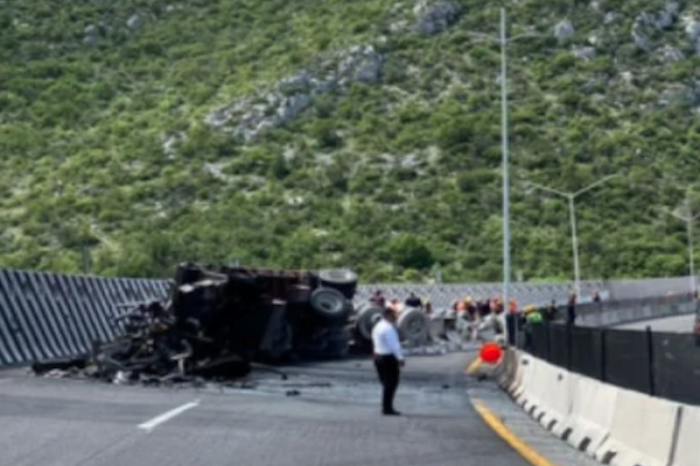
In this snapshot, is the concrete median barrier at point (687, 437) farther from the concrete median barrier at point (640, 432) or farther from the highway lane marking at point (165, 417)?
the highway lane marking at point (165, 417)

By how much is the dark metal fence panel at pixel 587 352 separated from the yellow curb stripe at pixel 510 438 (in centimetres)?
125

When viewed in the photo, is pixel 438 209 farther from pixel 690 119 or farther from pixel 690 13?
pixel 690 13

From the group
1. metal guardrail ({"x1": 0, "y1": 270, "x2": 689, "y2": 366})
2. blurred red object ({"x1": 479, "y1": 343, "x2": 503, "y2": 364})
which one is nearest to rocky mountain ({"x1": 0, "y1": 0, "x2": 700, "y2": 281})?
metal guardrail ({"x1": 0, "y1": 270, "x2": 689, "y2": 366})

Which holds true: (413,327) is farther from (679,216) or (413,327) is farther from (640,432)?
(679,216)

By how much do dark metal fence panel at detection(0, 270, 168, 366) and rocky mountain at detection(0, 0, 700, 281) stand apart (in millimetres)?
32857

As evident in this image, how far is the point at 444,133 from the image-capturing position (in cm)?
9794

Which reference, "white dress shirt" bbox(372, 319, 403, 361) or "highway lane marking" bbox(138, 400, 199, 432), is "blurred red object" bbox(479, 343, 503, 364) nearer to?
"white dress shirt" bbox(372, 319, 403, 361)

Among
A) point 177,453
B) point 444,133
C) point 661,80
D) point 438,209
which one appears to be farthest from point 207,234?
point 177,453

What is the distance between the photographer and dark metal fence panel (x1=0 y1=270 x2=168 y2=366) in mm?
33188

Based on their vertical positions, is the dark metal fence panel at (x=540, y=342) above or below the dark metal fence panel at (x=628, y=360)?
above

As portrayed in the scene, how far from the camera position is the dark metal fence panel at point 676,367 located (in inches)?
654

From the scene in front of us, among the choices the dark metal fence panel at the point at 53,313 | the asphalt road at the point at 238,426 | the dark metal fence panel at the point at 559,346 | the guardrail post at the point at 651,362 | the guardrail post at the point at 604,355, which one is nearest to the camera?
the asphalt road at the point at 238,426

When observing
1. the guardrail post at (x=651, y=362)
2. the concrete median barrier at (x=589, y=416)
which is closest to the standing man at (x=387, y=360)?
the concrete median barrier at (x=589, y=416)

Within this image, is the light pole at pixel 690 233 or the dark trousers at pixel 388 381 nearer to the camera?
the dark trousers at pixel 388 381
